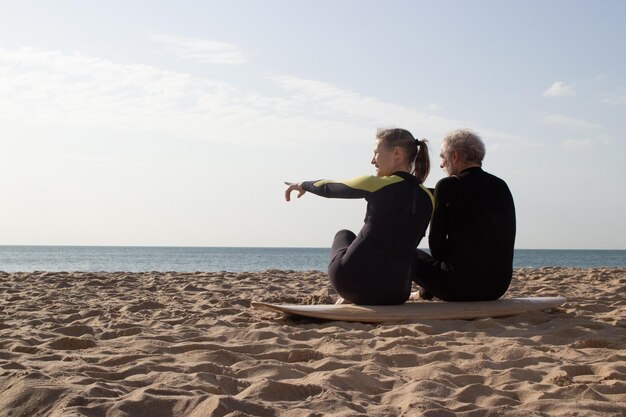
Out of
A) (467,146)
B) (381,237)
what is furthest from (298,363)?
(467,146)

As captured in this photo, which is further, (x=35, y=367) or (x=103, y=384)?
(x=35, y=367)

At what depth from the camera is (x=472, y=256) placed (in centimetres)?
506

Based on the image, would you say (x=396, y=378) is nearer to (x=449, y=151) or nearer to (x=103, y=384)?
(x=103, y=384)

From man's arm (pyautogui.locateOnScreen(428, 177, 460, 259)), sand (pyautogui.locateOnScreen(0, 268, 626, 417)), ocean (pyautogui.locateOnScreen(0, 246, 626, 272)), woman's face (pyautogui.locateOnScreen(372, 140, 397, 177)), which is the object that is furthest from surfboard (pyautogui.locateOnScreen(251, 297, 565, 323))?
ocean (pyautogui.locateOnScreen(0, 246, 626, 272))

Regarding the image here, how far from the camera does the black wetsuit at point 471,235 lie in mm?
5023

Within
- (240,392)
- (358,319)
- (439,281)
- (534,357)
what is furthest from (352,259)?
(240,392)

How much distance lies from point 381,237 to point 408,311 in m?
0.59

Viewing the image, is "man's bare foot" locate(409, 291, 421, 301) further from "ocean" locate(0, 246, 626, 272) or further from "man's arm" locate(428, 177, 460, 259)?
"ocean" locate(0, 246, 626, 272)

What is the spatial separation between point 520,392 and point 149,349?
207 centimetres

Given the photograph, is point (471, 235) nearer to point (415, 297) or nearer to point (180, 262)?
point (415, 297)

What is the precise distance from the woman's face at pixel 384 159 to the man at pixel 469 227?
1.32 feet

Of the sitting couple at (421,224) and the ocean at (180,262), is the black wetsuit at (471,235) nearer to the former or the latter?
the sitting couple at (421,224)

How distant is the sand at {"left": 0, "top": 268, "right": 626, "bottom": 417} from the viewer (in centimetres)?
273

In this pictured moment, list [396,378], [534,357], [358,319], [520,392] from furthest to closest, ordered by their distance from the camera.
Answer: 1. [358,319]
2. [534,357]
3. [396,378]
4. [520,392]
